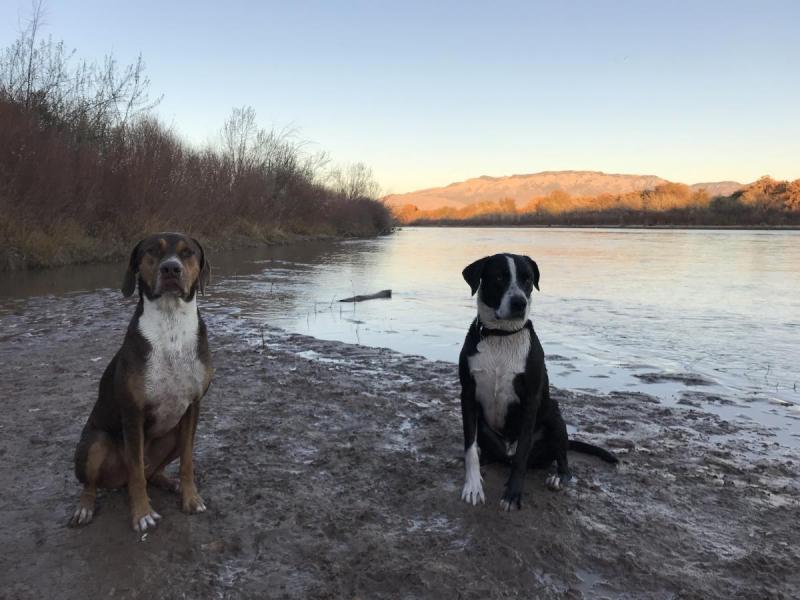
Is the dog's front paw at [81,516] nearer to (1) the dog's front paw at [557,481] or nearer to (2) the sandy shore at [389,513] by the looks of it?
(2) the sandy shore at [389,513]

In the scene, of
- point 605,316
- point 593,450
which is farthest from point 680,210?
point 593,450

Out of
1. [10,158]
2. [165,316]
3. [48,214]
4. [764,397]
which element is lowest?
[764,397]

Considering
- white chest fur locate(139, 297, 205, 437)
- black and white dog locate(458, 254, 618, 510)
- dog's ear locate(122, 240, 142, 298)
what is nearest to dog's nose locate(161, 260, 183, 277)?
white chest fur locate(139, 297, 205, 437)

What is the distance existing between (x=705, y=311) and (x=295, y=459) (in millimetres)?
10570

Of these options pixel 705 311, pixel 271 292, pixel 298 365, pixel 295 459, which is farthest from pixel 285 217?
pixel 295 459

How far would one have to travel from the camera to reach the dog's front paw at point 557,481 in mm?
3592

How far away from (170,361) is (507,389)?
1.91m

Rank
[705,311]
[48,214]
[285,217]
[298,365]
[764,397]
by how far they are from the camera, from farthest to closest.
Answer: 1. [285,217]
2. [48,214]
3. [705,311]
4. [298,365]
5. [764,397]

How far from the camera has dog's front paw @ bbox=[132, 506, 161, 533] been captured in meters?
2.94

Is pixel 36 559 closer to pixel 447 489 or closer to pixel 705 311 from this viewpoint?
pixel 447 489

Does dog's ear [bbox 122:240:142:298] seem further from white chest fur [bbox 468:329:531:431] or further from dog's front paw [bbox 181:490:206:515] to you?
white chest fur [bbox 468:329:531:431]

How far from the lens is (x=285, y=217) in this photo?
45.3 m

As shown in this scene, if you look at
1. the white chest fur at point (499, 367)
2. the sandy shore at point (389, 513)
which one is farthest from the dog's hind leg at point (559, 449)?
the white chest fur at point (499, 367)

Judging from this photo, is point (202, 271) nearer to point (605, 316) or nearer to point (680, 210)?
point (605, 316)
